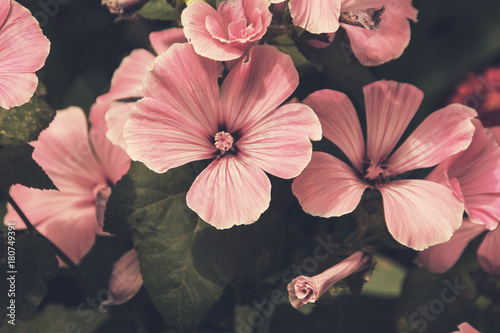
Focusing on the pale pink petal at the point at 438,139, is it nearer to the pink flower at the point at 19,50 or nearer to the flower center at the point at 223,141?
the flower center at the point at 223,141

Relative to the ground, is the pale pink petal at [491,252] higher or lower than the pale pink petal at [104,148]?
lower

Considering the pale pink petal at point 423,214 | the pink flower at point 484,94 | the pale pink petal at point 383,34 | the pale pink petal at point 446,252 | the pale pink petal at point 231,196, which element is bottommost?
the pink flower at point 484,94

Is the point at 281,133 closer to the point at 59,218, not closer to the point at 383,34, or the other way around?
the point at 383,34

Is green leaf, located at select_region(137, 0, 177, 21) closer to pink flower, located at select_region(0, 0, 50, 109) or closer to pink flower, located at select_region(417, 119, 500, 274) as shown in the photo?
pink flower, located at select_region(0, 0, 50, 109)

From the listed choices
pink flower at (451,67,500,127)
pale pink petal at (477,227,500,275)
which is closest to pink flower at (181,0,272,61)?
pale pink petal at (477,227,500,275)

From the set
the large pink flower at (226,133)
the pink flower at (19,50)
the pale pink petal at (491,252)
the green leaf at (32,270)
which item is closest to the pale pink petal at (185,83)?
the large pink flower at (226,133)

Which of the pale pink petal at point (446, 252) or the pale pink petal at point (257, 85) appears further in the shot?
the pale pink petal at point (446, 252)
